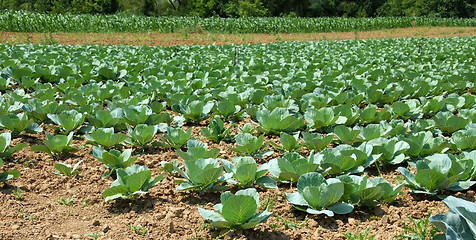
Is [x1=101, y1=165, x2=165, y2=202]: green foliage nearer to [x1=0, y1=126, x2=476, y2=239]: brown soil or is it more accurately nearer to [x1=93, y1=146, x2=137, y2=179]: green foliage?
[x1=0, y1=126, x2=476, y2=239]: brown soil

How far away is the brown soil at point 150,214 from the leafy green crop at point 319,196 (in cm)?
8

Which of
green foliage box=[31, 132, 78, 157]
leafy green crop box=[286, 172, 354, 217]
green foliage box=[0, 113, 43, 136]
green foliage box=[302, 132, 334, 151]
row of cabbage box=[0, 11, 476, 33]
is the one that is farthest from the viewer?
row of cabbage box=[0, 11, 476, 33]

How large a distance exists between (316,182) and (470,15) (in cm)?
5808

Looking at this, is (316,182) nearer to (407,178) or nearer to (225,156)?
(407,178)

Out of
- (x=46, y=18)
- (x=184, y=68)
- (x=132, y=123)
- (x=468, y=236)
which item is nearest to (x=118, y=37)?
(x=46, y=18)

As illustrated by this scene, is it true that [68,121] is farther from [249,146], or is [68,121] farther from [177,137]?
[249,146]

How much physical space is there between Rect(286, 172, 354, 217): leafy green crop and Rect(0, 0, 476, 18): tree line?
139 feet

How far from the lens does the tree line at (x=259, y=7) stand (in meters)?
44.0

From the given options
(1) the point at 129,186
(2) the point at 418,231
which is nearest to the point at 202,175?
(1) the point at 129,186

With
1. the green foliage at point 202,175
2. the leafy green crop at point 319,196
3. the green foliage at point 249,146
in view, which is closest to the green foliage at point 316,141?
the green foliage at point 249,146

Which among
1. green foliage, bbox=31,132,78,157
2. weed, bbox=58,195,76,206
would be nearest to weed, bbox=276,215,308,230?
weed, bbox=58,195,76,206

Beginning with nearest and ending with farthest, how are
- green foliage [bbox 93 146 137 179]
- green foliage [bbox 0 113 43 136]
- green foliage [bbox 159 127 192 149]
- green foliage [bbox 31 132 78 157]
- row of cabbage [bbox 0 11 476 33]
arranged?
green foliage [bbox 93 146 137 179], green foliage [bbox 31 132 78 157], green foliage [bbox 159 127 192 149], green foliage [bbox 0 113 43 136], row of cabbage [bbox 0 11 476 33]

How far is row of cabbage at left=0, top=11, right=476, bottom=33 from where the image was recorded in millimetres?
20234

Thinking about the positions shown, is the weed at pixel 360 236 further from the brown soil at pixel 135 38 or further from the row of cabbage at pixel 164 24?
the row of cabbage at pixel 164 24
